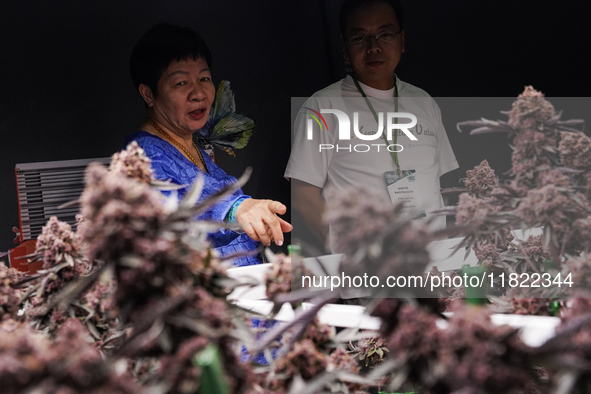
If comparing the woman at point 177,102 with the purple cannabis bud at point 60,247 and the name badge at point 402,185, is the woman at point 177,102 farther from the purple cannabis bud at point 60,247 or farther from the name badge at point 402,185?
the purple cannabis bud at point 60,247

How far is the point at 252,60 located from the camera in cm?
346

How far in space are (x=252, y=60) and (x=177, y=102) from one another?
163 cm

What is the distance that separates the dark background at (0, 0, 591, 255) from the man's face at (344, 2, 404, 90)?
4.43 ft

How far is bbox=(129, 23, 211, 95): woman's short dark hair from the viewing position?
6.27 ft

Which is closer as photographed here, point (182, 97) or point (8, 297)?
point (8, 297)

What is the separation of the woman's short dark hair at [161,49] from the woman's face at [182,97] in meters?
0.02

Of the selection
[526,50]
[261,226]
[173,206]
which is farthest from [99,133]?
[173,206]

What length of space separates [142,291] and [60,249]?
21cm

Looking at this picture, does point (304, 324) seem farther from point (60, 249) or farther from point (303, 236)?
point (60, 249)

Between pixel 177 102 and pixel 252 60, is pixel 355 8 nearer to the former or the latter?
pixel 177 102

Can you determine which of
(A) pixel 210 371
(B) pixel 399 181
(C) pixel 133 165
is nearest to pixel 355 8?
(B) pixel 399 181

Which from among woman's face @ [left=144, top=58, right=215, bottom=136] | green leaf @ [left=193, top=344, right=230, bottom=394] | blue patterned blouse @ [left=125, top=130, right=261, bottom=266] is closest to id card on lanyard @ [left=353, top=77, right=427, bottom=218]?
green leaf @ [left=193, top=344, right=230, bottom=394]

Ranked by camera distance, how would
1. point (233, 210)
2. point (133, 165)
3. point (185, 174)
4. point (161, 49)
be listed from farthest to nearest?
point (161, 49) < point (185, 174) < point (233, 210) < point (133, 165)

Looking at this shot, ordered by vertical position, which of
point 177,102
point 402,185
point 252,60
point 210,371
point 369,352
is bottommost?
point 369,352
